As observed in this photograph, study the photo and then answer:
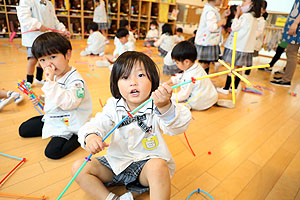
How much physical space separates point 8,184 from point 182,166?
92 cm

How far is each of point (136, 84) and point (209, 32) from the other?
1.99 meters

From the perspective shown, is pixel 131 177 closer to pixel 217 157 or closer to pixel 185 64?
pixel 217 157

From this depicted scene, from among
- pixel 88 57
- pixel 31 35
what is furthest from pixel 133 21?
pixel 31 35

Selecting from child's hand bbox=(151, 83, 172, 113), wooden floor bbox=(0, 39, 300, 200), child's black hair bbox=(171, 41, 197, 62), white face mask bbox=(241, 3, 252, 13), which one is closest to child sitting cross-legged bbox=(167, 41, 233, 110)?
child's black hair bbox=(171, 41, 197, 62)

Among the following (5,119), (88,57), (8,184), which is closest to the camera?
(8,184)

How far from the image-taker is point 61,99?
43.1 inches

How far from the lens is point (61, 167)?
Result: 111 cm

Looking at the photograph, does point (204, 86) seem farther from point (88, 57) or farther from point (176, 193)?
point (88, 57)

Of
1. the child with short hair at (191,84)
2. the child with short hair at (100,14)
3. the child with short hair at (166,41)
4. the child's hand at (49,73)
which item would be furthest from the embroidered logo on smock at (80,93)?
the child with short hair at (100,14)

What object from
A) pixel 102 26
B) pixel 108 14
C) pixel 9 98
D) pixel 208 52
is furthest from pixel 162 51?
pixel 9 98

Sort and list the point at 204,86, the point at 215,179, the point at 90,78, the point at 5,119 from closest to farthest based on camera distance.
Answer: the point at 215,179
the point at 5,119
the point at 204,86
the point at 90,78

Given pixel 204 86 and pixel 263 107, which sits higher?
pixel 204 86

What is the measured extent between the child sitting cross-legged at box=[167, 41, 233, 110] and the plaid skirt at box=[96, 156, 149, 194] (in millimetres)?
994

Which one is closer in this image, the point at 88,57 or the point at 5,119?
the point at 5,119
